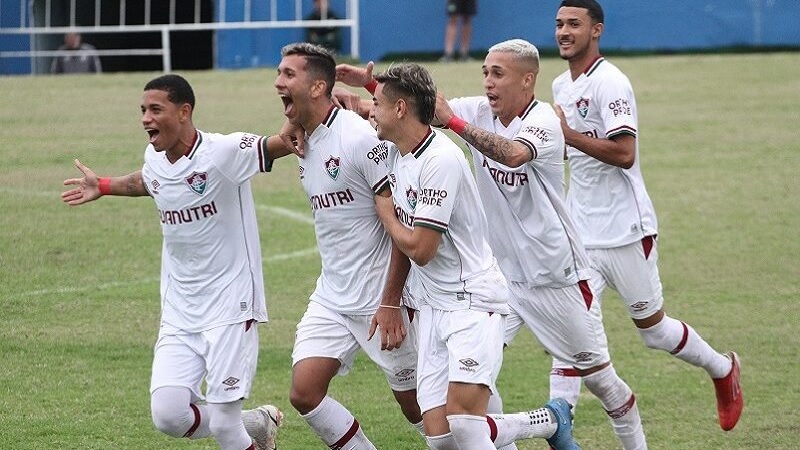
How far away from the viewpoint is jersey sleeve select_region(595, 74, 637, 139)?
30.5 feet

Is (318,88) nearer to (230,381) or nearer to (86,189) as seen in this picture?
(86,189)

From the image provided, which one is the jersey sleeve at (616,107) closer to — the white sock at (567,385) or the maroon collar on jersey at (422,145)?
the white sock at (567,385)

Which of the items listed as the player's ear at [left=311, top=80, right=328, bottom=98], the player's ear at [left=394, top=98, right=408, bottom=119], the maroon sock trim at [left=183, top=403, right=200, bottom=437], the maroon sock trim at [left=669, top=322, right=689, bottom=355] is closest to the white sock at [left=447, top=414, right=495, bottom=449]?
the maroon sock trim at [left=183, top=403, right=200, bottom=437]

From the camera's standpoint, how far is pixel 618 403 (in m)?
8.70

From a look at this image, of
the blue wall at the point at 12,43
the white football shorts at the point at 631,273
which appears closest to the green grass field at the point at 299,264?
the white football shorts at the point at 631,273

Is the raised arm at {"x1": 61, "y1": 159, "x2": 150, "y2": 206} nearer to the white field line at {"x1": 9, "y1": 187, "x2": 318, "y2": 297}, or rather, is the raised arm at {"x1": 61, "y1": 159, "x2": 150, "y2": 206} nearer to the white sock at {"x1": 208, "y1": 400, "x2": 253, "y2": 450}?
the white sock at {"x1": 208, "y1": 400, "x2": 253, "y2": 450}

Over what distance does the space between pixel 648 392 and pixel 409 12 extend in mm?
18565

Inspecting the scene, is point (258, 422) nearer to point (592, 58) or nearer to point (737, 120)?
point (592, 58)

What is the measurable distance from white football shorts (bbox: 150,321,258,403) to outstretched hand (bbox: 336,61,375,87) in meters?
1.62

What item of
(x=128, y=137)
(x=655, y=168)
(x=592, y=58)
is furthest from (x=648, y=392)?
(x=128, y=137)

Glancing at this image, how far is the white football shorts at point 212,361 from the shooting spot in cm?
792

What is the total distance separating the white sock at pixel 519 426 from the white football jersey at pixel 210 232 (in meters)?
1.55

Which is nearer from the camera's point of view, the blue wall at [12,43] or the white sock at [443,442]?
the white sock at [443,442]

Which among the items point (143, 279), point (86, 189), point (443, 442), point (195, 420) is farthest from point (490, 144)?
point (143, 279)
